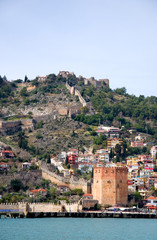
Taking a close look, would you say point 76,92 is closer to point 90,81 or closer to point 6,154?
point 90,81

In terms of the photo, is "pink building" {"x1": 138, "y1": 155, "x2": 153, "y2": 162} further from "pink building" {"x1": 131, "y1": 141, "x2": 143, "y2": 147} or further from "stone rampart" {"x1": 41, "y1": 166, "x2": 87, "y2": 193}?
"stone rampart" {"x1": 41, "y1": 166, "x2": 87, "y2": 193}

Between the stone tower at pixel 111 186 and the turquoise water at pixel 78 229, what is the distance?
5.94m

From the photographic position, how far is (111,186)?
9844cm

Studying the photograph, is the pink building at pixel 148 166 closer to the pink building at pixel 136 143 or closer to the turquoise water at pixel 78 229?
the pink building at pixel 136 143

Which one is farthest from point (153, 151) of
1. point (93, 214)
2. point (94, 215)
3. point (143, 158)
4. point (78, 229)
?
point (78, 229)

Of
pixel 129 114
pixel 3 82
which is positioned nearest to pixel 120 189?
pixel 129 114

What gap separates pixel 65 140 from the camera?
128 m

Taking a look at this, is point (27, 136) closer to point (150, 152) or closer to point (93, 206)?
point (150, 152)

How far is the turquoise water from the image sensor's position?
73250mm

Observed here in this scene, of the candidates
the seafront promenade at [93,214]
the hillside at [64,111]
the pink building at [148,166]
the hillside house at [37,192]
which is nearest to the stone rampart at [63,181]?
the hillside house at [37,192]

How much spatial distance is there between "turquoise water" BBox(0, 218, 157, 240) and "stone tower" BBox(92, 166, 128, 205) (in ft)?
19.5

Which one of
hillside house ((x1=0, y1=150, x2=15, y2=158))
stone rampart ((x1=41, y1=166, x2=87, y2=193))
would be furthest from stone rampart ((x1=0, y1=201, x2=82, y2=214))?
hillside house ((x1=0, y1=150, x2=15, y2=158))

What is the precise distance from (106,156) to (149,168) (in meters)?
6.86

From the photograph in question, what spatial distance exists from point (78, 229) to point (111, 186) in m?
19.8
